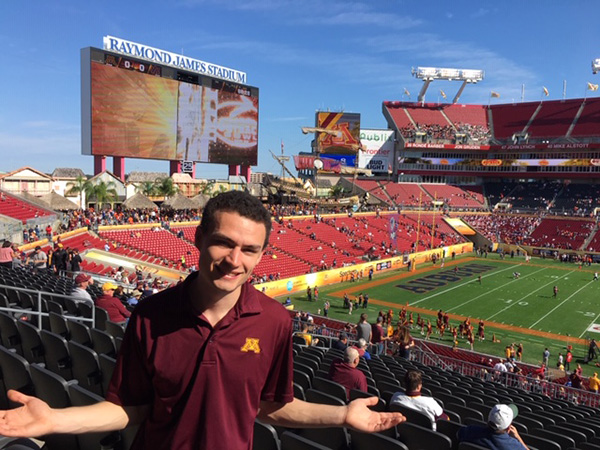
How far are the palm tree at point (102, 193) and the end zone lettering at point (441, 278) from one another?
31.4m

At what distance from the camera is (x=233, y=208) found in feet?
7.65

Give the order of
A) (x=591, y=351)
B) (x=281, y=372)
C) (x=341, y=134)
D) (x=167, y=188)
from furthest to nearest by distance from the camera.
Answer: (x=341, y=134), (x=167, y=188), (x=591, y=351), (x=281, y=372)

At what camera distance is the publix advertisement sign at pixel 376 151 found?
88875mm

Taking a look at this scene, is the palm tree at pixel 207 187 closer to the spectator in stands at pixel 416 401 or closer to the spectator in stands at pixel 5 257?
the spectator in stands at pixel 5 257

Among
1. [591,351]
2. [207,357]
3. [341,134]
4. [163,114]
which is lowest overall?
[591,351]

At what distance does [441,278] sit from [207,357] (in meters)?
44.3

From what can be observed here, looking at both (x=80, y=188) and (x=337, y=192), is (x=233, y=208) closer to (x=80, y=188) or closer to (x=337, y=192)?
(x=80, y=188)

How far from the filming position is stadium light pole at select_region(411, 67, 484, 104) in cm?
9794

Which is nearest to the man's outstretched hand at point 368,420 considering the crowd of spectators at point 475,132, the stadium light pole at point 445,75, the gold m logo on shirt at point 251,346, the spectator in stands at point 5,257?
the gold m logo on shirt at point 251,346

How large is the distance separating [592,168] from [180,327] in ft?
283

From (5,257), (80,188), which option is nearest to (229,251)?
(5,257)

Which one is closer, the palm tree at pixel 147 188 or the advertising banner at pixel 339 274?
the advertising banner at pixel 339 274

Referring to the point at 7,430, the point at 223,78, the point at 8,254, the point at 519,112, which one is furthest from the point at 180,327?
the point at 519,112

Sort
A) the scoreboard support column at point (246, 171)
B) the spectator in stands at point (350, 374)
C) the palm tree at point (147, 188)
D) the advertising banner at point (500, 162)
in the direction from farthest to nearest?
the advertising banner at point (500, 162), the scoreboard support column at point (246, 171), the palm tree at point (147, 188), the spectator in stands at point (350, 374)
